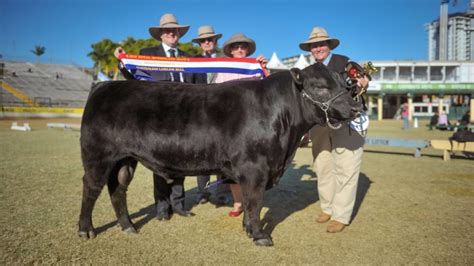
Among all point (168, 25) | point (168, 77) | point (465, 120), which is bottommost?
point (465, 120)

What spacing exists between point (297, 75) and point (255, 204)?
1.59 metres

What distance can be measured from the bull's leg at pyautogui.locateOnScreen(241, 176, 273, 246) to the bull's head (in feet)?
3.57

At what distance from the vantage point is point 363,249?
4113 mm

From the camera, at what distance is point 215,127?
4.04m

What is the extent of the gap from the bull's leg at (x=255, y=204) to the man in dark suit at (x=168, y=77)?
151 cm

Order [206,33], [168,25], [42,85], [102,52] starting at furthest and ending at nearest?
[102,52]
[42,85]
[206,33]
[168,25]

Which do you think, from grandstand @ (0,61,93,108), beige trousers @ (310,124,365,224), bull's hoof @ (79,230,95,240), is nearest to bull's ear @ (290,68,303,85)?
beige trousers @ (310,124,365,224)

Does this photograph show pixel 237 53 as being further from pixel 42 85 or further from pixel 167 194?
pixel 42 85

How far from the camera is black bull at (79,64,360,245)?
4.00 meters

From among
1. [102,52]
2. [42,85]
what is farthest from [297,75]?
[102,52]

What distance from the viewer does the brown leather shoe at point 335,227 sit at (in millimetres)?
4715

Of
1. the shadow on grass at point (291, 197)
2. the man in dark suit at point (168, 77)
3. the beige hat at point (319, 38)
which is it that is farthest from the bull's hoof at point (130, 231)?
the beige hat at point (319, 38)

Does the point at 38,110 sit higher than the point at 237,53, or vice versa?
the point at 237,53

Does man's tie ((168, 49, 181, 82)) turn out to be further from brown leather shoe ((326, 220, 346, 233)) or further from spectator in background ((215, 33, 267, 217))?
brown leather shoe ((326, 220, 346, 233))
